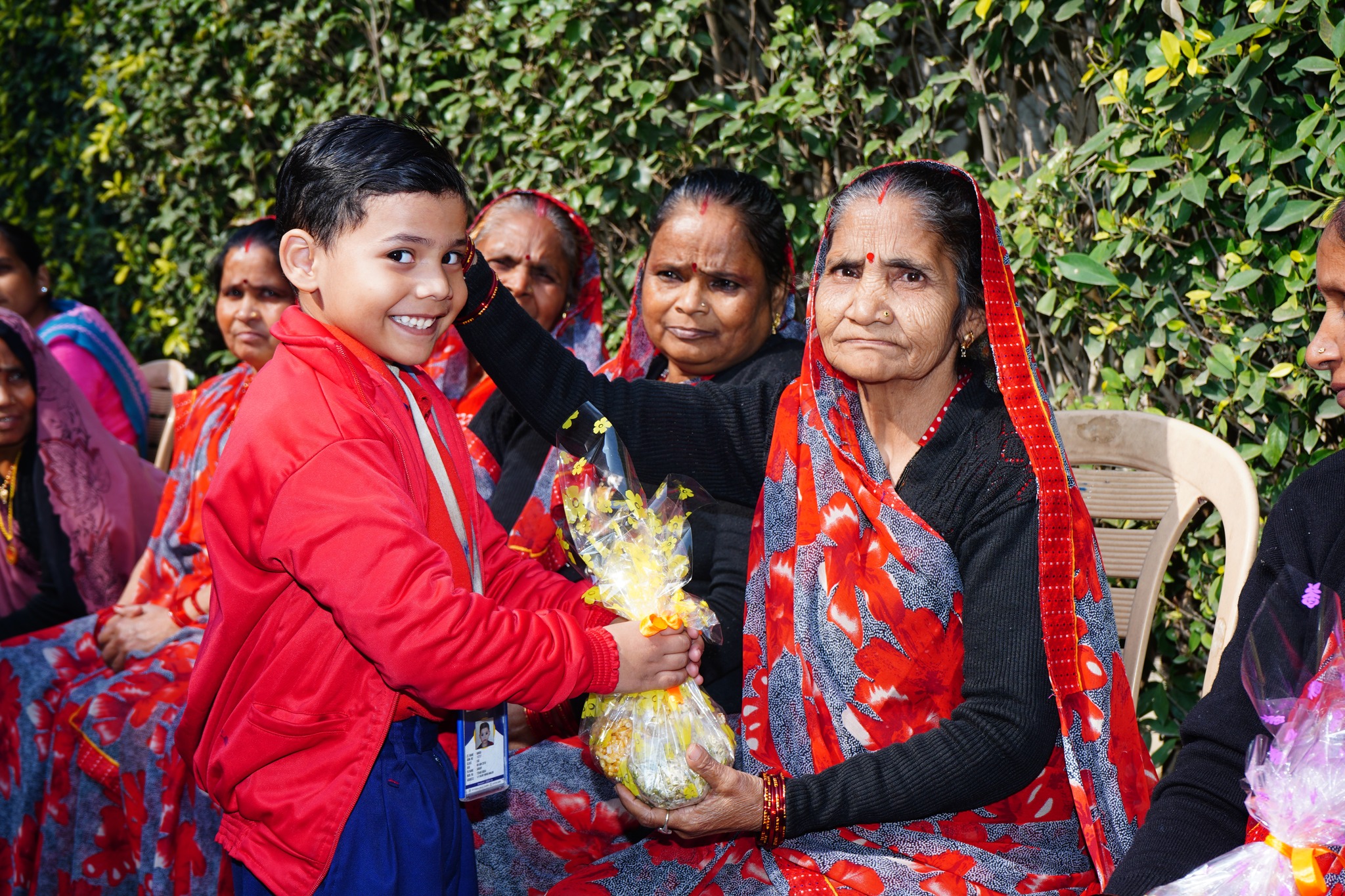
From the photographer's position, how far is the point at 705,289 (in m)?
3.12

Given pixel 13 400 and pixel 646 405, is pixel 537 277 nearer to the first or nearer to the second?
pixel 646 405

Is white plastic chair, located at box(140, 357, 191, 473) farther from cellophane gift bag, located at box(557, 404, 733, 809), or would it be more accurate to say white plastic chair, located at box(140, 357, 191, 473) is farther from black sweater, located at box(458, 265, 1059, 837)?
cellophane gift bag, located at box(557, 404, 733, 809)

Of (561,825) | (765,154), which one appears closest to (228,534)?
(561,825)

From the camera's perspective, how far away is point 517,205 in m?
3.83

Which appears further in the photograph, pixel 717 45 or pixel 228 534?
pixel 717 45

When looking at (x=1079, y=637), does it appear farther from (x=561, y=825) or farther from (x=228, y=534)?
(x=228, y=534)

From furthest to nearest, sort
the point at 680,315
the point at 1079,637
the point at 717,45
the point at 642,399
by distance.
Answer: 1. the point at 717,45
2. the point at 680,315
3. the point at 642,399
4. the point at 1079,637

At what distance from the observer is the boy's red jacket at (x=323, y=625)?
5.78 feet

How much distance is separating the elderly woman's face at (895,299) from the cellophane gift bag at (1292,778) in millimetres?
860

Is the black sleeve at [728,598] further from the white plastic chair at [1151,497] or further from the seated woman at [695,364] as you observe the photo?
the white plastic chair at [1151,497]

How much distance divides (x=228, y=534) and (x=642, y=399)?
1095 millimetres

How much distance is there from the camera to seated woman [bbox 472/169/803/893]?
98.7 inches

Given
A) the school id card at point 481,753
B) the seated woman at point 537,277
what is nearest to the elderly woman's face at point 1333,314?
the school id card at point 481,753

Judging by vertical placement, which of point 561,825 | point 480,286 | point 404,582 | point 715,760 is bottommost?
point 561,825
